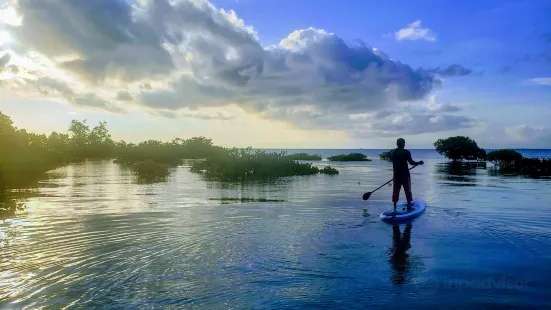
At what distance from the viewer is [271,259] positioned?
391 inches

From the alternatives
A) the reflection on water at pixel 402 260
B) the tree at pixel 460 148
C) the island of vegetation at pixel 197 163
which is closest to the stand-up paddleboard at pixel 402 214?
the reflection on water at pixel 402 260

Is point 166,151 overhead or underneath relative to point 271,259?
overhead

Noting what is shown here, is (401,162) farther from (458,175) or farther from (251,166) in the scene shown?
(458,175)

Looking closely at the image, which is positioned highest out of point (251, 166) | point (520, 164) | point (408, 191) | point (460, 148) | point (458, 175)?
point (460, 148)

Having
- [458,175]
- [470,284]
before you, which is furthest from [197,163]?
[470,284]

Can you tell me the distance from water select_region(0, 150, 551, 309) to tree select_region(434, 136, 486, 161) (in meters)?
68.8

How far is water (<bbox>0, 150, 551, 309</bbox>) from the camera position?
741 cm

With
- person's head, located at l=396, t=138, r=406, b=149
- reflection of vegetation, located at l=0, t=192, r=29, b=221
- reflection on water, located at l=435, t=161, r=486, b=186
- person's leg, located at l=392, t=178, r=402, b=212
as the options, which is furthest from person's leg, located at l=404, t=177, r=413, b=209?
reflection on water, located at l=435, t=161, r=486, b=186

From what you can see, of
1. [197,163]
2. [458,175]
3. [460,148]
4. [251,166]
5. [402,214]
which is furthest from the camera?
[460,148]

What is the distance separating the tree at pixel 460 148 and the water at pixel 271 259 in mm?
68820

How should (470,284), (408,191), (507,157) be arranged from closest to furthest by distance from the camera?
(470,284)
(408,191)
(507,157)

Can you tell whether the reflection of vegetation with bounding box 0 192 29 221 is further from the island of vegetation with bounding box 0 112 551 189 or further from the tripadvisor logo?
the tripadvisor logo

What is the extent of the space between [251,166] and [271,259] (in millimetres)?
34263

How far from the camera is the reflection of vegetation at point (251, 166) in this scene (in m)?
42.5
